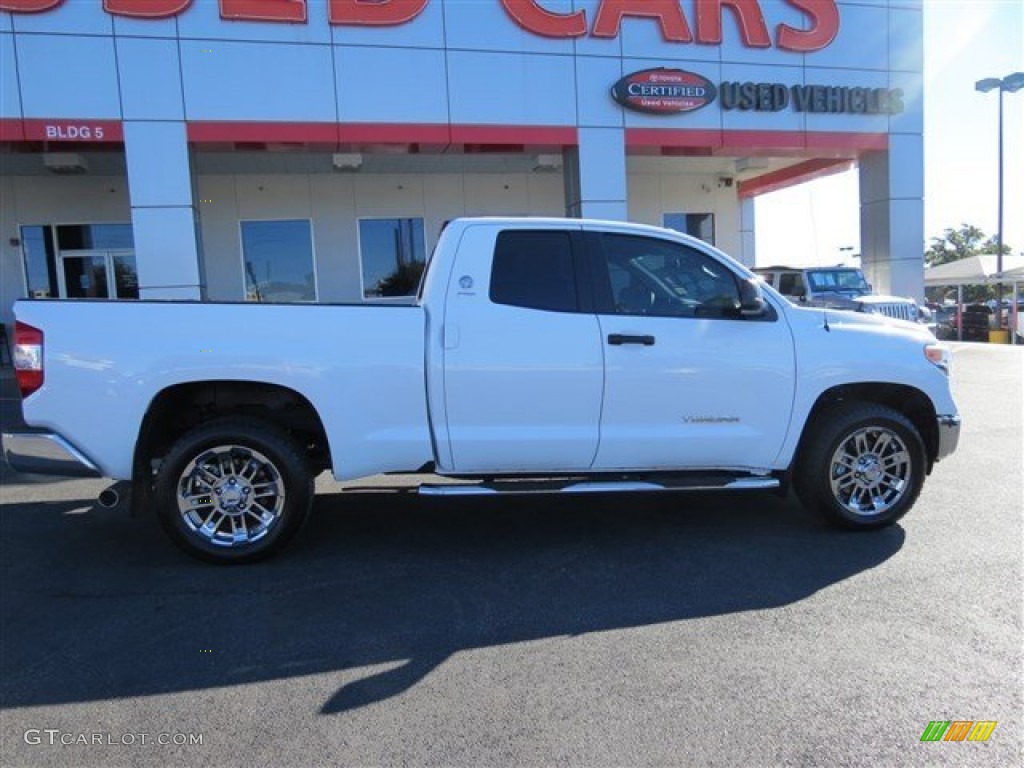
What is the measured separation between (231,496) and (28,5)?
40.5ft

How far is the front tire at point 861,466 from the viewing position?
4965mm

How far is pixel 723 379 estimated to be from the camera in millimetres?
4816

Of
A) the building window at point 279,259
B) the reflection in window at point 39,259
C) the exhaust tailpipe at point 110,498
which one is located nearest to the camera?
the exhaust tailpipe at point 110,498

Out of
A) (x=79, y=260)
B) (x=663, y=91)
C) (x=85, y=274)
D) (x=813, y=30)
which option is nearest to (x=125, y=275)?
(x=85, y=274)

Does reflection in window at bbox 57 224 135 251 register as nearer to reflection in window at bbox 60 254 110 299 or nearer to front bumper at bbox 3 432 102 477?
reflection in window at bbox 60 254 110 299

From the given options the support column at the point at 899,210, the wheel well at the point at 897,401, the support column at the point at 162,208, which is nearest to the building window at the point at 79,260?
the support column at the point at 162,208

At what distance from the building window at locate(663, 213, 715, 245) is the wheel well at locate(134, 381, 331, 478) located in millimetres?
17856

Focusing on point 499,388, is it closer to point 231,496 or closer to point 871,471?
point 231,496

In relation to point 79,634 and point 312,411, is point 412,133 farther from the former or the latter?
point 79,634

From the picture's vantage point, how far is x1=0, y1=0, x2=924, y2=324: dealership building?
43.5ft

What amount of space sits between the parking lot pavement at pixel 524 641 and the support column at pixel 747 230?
1756cm

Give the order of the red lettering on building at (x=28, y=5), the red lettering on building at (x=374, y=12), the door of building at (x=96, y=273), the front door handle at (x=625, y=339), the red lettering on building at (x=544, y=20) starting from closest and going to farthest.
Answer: the front door handle at (x=625, y=339) < the red lettering on building at (x=28, y=5) < the red lettering on building at (x=374, y=12) < the red lettering on building at (x=544, y=20) < the door of building at (x=96, y=273)

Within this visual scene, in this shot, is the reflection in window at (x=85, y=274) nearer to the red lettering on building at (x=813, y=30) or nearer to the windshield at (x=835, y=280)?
the red lettering on building at (x=813, y=30)

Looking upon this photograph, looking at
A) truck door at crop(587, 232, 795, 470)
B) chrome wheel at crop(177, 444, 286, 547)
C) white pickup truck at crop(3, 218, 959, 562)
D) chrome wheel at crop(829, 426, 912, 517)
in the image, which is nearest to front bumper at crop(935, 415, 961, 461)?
white pickup truck at crop(3, 218, 959, 562)
